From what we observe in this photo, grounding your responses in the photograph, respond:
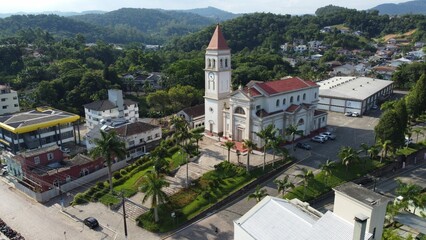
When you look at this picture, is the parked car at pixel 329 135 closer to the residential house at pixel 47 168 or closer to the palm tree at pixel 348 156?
the palm tree at pixel 348 156

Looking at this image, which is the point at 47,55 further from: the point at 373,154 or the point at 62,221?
the point at 373,154

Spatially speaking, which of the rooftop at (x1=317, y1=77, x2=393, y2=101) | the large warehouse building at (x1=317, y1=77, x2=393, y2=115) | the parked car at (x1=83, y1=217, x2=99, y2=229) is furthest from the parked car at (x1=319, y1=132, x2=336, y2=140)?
the parked car at (x1=83, y1=217, x2=99, y2=229)

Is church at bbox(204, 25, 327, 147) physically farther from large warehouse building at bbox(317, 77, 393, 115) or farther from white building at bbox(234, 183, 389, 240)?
white building at bbox(234, 183, 389, 240)

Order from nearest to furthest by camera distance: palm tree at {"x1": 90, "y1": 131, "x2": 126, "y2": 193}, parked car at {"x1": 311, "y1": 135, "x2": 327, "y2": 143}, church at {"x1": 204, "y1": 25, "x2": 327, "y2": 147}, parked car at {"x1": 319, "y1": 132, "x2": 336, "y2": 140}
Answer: palm tree at {"x1": 90, "y1": 131, "x2": 126, "y2": 193}
church at {"x1": 204, "y1": 25, "x2": 327, "y2": 147}
parked car at {"x1": 311, "y1": 135, "x2": 327, "y2": 143}
parked car at {"x1": 319, "y1": 132, "x2": 336, "y2": 140}

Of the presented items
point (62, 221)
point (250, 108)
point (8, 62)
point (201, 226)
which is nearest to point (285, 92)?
point (250, 108)

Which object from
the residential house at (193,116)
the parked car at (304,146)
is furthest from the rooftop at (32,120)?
the parked car at (304,146)
